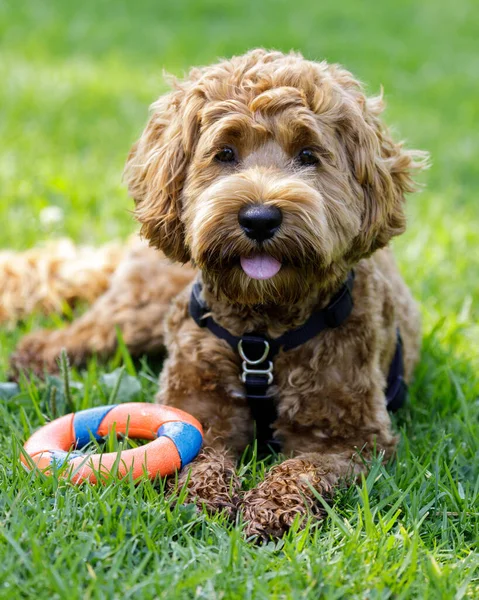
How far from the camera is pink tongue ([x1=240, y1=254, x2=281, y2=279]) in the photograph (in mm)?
3264

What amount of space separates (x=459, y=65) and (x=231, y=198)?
939cm

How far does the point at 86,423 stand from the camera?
357cm

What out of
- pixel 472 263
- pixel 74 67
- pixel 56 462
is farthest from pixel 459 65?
pixel 56 462

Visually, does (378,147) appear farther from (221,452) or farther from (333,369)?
(221,452)

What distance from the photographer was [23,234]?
19.5ft

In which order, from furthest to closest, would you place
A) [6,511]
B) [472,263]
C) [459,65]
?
[459,65]
[472,263]
[6,511]

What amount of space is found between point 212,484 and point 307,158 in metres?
1.33

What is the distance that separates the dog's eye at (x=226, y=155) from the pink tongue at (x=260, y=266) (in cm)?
46

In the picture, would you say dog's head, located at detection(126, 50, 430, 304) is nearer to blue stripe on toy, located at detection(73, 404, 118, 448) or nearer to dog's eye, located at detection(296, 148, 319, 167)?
dog's eye, located at detection(296, 148, 319, 167)

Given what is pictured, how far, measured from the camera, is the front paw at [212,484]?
3172 mm

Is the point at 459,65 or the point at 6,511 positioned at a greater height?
the point at 459,65

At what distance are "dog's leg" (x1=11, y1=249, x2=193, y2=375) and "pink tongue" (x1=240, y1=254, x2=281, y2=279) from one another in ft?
4.53

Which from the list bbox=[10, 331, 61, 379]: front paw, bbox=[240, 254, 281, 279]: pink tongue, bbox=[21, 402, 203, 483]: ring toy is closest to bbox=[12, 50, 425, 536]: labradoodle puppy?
bbox=[240, 254, 281, 279]: pink tongue

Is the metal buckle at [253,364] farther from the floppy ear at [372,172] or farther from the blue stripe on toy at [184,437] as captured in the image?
the floppy ear at [372,172]
